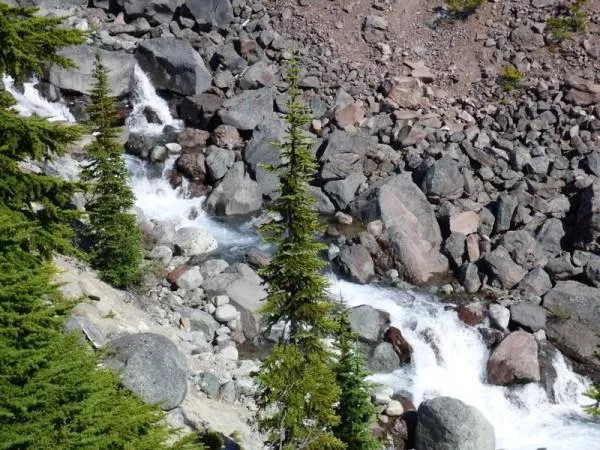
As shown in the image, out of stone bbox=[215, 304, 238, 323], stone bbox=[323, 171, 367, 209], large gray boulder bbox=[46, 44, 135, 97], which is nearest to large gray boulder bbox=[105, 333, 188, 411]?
stone bbox=[215, 304, 238, 323]

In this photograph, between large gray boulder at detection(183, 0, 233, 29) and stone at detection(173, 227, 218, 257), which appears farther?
large gray boulder at detection(183, 0, 233, 29)

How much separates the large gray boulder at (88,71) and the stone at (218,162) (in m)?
8.66

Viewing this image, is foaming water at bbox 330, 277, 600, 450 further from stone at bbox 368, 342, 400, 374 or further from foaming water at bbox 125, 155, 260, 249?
foaming water at bbox 125, 155, 260, 249

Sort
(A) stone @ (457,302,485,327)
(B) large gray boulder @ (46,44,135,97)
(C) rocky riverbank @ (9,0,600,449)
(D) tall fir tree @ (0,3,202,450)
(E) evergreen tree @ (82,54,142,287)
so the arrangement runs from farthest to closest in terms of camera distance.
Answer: (B) large gray boulder @ (46,44,135,97)
(A) stone @ (457,302,485,327)
(C) rocky riverbank @ (9,0,600,449)
(E) evergreen tree @ (82,54,142,287)
(D) tall fir tree @ (0,3,202,450)

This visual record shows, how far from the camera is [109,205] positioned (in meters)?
23.3

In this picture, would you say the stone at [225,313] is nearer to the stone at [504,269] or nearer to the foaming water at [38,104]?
the stone at [504,269]

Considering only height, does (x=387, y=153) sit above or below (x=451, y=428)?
above

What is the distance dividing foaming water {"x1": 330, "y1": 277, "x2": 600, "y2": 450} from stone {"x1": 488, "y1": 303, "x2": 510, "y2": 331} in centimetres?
106

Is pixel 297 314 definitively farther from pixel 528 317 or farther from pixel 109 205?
pixel 528 317

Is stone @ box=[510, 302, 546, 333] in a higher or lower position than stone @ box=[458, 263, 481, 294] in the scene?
higher

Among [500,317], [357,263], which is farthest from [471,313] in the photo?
[357,263]

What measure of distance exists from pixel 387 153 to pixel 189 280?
17642 millimetres

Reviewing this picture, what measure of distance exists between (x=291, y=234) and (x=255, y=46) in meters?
35.4

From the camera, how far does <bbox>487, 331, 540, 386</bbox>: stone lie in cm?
2442
